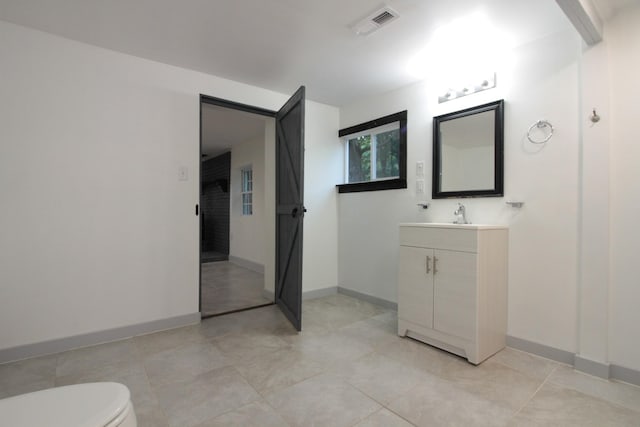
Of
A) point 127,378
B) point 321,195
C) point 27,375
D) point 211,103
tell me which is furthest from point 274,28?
point 27,375

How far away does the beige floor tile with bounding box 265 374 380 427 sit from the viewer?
4.88 ft

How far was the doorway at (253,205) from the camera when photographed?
2.86m

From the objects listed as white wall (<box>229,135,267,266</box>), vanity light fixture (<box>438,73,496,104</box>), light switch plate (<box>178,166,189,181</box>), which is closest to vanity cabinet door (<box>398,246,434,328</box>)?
vanity light fixture (<box>438,73,496,104</box>)

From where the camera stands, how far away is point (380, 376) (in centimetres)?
190

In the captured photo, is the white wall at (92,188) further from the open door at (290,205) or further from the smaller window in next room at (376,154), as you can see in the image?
the smaller window in next room at (376,154)

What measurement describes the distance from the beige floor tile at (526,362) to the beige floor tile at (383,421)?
1.04 meters

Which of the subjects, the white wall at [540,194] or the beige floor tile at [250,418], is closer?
the beige floor tile at [250,418]

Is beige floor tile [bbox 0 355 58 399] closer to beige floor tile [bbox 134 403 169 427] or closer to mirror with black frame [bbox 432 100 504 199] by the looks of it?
beige floor tile [bbox 134 403 169 427]

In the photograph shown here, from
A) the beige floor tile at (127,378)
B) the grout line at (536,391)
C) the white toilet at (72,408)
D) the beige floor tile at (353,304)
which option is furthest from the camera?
the beige floor tile at (353,304)

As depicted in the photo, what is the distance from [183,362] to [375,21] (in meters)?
2.70

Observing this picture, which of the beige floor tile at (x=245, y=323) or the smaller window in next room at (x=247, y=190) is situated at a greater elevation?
the smaller window in next room at (x=247, y=190)

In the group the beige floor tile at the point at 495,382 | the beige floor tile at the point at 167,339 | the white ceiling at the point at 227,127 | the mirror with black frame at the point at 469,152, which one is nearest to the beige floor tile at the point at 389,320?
the beige floor tile at the point at 495,382

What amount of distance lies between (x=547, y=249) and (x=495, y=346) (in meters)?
0.81

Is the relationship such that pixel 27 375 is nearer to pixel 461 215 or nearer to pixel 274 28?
pixel 274 28
